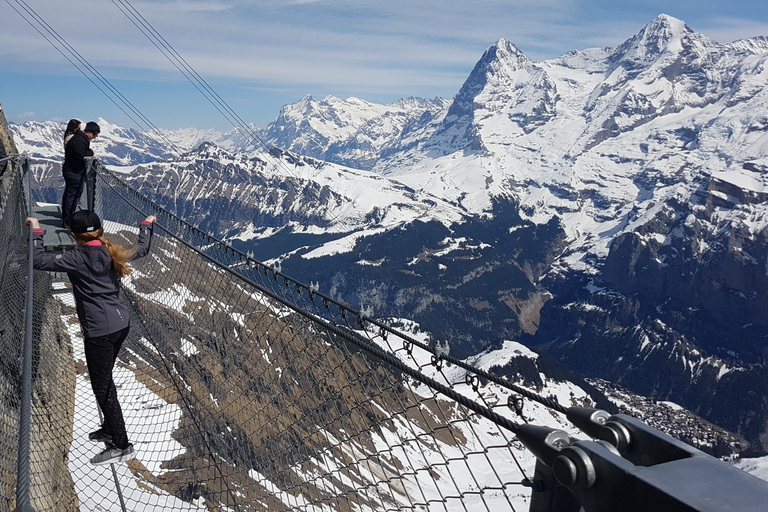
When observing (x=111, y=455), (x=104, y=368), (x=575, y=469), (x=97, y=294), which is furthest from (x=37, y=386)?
(x=575, y=469)

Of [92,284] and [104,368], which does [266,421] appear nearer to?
[104,368]

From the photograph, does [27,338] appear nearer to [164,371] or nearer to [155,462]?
[155,462]

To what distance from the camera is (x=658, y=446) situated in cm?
223

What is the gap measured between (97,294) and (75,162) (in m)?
8.76

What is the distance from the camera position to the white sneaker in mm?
6848

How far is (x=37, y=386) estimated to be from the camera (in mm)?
8406

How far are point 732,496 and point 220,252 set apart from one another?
959cm

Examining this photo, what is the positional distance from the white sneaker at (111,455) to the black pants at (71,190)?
28.8 feet

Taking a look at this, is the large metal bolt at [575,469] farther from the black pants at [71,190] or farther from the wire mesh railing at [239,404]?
the black pants at [71,190]

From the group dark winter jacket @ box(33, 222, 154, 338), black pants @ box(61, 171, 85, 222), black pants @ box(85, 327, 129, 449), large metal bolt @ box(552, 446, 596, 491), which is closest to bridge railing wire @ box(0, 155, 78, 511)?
dark winter jacket @ box(33, 222, 154, 338)

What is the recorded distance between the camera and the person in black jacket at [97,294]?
6266mm

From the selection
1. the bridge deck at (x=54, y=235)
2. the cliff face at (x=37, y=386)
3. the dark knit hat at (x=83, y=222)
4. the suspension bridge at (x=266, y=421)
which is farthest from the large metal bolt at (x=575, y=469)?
the bridge deck at (x=54, y=235)

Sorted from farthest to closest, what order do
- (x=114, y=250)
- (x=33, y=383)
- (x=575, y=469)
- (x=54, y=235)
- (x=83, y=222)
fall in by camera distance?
(x=54, y=235) < (x=33, y=383) < (x=114, y=250) < (x=83, y=222) < (x=575, y=469)

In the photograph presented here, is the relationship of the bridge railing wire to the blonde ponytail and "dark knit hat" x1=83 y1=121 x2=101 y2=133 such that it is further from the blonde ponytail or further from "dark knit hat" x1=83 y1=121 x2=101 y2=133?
"dark knit hat" x1=83 y1=121 x2=101 y2=133
